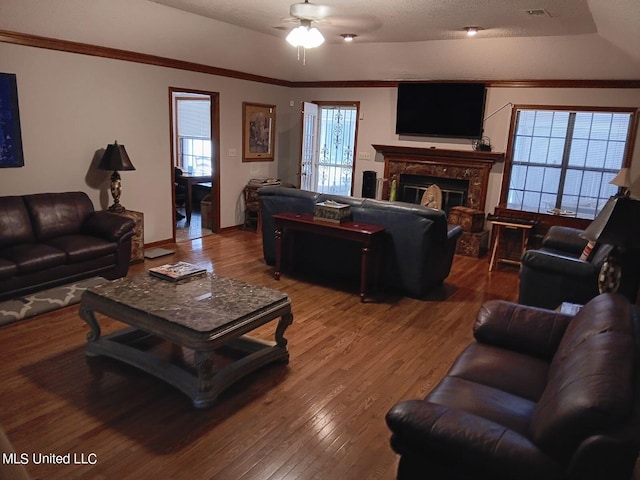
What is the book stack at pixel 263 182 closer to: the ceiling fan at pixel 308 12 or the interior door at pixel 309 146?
the interior door at pixel 309 146

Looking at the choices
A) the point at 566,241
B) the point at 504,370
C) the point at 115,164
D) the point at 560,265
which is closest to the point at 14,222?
the point at 115,164

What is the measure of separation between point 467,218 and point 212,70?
4.10 metres

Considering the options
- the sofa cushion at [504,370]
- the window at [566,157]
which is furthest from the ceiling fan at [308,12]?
the sofa cushion at [504,370]

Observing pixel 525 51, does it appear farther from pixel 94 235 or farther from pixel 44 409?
pixel 44 409

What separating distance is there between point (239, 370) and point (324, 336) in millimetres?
966

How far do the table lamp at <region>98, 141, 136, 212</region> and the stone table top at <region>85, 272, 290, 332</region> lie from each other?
7.39 ft

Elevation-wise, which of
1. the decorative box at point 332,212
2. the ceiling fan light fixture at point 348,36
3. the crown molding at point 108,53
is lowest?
the decorative box at point 332,212

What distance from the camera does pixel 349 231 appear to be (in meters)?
4.44

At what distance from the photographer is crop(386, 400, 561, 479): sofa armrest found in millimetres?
1591

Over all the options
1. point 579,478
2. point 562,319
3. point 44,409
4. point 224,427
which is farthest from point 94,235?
point 579,478

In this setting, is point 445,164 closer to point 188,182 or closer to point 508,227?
point 508,227

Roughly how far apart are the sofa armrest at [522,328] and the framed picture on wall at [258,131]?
218 inches

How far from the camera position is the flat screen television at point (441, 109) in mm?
6703

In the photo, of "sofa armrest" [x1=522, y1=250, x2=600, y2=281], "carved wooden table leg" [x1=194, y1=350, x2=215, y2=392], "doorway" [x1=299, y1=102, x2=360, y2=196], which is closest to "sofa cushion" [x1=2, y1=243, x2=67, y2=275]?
"carved wooden table leg" [x1=194, y1=350, x2=215, y2=392]
